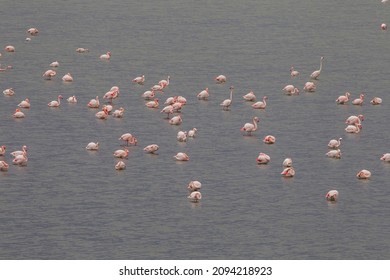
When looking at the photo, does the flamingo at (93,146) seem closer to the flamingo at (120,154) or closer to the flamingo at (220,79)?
the flamingo at (120,154)

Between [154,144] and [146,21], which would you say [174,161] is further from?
[146,21]

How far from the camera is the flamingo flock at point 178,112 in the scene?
2944 cm

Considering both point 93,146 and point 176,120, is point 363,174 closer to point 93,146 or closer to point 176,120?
point 176,120

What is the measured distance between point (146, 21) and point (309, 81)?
11.7m

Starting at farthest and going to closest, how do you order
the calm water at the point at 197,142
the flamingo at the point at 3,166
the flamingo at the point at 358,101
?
the flamingo at the point at 358,101 < the flamingo at the point at 3,166 < the calm water at the point at 197,142

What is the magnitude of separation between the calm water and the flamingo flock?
19 cm

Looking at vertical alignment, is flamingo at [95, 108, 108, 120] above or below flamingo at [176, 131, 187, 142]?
above

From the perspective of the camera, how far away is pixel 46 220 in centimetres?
2569

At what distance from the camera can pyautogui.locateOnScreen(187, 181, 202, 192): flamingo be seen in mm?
27648

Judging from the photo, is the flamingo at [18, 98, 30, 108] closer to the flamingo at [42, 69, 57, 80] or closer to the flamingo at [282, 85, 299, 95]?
the flamingo at [42, 69, 57, 80]

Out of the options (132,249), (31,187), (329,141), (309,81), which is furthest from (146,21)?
(132,249)

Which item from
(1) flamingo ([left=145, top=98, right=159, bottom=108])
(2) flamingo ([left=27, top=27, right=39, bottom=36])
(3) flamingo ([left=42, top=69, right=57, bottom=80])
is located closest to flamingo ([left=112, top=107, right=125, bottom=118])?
(1) flamingo ([left=145, top=98, right=159, bottom=108])

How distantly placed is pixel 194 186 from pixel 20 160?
4450 mm

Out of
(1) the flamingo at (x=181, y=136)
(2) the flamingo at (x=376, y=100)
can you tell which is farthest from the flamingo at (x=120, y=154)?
(2) the flamingo at (x=376, y=100)
